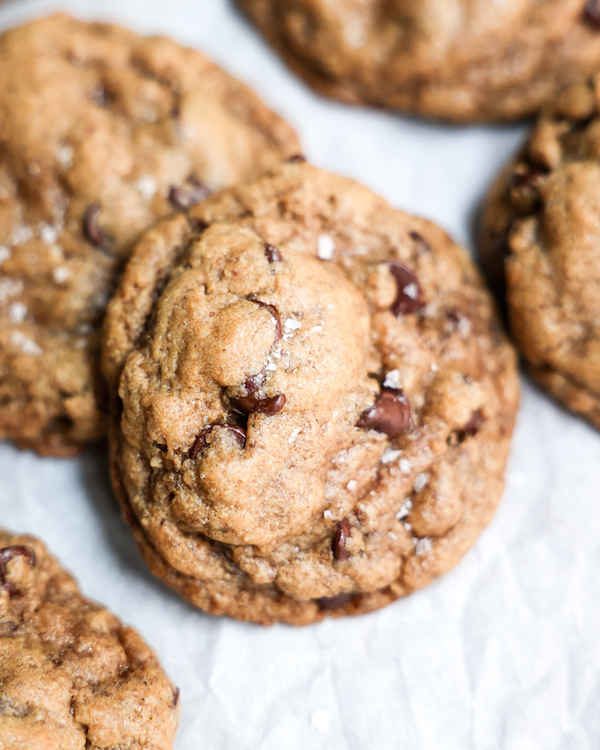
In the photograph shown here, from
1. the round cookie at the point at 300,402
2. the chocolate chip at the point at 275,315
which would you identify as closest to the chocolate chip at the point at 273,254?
the round cookie at the point at 300,402

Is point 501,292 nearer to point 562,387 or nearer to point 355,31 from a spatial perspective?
point 562,387

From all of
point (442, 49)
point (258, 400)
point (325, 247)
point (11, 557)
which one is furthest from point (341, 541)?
point (442, 49)

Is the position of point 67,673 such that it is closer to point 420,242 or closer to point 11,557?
point 11,557

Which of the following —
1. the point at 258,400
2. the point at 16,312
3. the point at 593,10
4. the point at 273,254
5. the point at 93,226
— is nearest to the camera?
the point at 258,400

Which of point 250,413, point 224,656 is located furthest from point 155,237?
point 224,656

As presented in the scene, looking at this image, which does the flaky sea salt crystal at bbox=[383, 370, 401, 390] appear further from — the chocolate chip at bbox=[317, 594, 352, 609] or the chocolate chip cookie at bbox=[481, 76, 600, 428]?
the chocolate chip at bbox=[317, 594, 352, 609]
